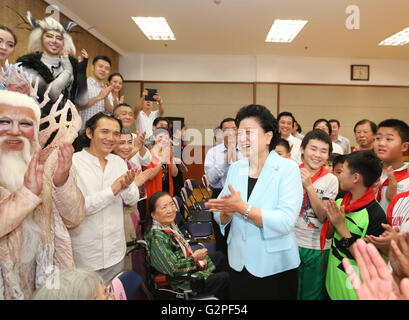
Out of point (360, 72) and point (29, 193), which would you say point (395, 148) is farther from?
point (360, 72)

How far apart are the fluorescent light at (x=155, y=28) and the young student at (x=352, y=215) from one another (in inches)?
186

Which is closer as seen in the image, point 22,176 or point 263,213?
point 22,176

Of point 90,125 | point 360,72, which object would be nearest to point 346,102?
point 360,72

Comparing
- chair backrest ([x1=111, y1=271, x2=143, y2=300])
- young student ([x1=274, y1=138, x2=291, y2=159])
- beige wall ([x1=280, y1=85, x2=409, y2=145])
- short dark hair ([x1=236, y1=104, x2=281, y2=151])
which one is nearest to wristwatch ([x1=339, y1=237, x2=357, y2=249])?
short dark hair ([x1=236, y1=104, x2=281, y2=151])

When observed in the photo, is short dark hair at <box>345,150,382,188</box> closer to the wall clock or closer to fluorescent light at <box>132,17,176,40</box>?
fluorescent light at <box>132,17,176,40</box>

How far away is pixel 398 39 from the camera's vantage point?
18.9 feet

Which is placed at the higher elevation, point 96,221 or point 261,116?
point 261,116

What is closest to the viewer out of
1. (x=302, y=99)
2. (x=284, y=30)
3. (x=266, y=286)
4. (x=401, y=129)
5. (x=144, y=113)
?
(x=266, y=286)

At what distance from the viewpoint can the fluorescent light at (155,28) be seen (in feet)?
16.7

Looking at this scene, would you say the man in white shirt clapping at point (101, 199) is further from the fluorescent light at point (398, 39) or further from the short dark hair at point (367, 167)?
the fluorescent light at point (398, 39)

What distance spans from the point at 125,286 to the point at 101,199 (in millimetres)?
496
